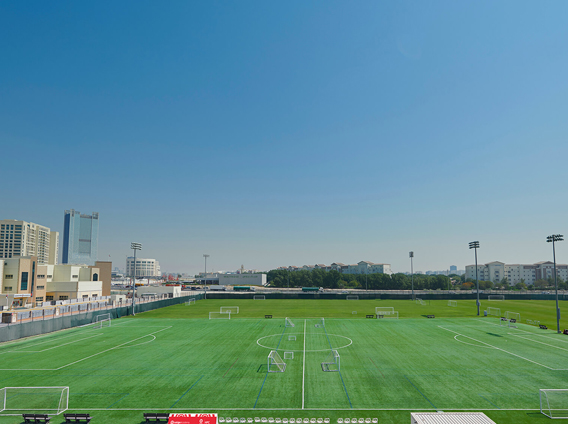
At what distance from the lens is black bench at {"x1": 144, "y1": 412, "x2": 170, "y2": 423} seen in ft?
52.5

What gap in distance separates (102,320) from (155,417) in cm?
3892

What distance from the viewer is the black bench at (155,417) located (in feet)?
52.5

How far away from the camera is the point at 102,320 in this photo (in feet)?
161

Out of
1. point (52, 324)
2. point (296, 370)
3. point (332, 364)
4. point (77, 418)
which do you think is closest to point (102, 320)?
point (52, 324)

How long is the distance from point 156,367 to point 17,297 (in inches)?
2426

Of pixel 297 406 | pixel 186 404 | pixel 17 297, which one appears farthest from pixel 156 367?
pixel 17 297

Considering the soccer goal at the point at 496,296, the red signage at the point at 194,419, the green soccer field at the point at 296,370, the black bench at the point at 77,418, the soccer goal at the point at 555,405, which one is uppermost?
the red signage at the point at 194,419

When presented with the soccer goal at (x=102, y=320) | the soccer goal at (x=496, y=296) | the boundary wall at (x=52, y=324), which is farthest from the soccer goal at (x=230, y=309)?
the soccer goal at (x=496, y=296)

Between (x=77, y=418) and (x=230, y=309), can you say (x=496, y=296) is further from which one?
(x=77, y=418)

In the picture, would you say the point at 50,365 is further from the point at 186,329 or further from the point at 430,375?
the point at 430,375

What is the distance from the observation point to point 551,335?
38781 mm

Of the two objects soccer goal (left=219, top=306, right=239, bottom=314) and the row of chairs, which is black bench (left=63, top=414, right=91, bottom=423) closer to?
the row of chairs

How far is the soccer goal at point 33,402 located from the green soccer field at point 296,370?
0.30 m

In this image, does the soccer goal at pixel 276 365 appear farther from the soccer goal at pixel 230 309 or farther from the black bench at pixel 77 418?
the soccer goal at pixel 230 309
